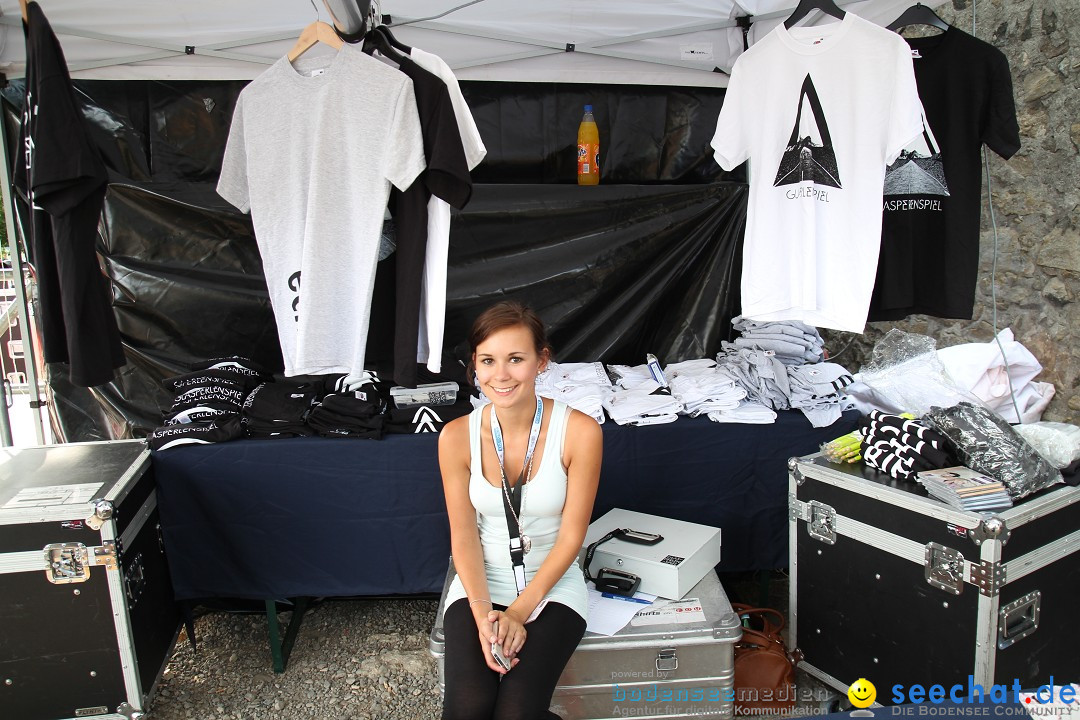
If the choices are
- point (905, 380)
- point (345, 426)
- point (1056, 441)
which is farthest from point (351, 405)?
point (1056, 441)

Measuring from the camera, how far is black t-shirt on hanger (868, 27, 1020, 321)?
2.39 metres

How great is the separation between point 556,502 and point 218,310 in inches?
83.0

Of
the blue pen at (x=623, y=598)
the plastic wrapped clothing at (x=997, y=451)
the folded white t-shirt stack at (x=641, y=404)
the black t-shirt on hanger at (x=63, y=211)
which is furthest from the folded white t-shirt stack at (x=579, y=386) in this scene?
the black t-shirt on hanger at (x=63, y=211)

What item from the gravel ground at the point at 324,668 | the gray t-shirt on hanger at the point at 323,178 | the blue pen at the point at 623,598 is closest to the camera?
the blue pen at the point at 623,598

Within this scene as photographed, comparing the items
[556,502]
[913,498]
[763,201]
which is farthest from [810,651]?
[763,201]

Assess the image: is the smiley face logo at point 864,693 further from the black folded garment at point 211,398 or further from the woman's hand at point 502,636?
the black folded garment at point 211,398

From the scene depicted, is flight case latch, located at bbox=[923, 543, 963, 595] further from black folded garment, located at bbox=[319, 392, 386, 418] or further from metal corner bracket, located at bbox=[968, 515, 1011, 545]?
black folded garment, located at bbox=[319, 392, 386, 418]

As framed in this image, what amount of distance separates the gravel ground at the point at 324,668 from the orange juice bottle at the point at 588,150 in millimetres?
1986

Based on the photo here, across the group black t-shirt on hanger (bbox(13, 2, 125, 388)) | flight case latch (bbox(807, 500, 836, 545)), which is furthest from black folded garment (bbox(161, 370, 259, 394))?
flight case latch (bbox(807, 500, 836, 545))

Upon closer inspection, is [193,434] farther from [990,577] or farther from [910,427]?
[990,577]

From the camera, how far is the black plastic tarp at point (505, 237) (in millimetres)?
3252

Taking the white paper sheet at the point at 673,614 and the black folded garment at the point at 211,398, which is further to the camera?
A: the black folded garment at the point at 211,398

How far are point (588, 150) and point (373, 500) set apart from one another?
186 centimetres

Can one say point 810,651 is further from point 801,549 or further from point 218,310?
point 218,310
